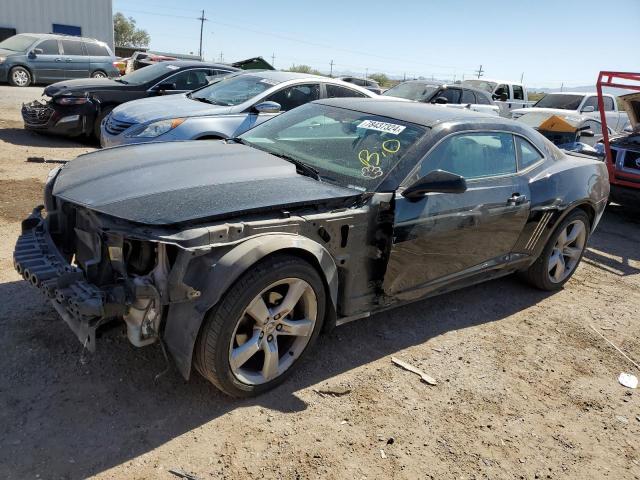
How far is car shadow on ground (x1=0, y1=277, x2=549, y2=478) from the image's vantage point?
2.48 meters

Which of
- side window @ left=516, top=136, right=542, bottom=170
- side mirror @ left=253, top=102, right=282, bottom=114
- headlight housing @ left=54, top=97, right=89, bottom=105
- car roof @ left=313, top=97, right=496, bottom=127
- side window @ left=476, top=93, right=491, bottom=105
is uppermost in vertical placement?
car roof @ left=313, top=97, right=496, bottom=127

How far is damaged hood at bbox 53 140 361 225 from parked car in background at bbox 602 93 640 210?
6098 millimetres

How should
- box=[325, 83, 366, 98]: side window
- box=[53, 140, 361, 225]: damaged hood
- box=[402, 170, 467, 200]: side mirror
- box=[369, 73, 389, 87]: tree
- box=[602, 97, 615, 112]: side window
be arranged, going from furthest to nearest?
box=[369, 73, 389, 87]: tree, box=[602, 97, 615, 112]: side window, box=[325, 83, 366, 98]: side window, box=[402, 170, 467, 200]: side mirror, box=[53, 140, 361, 225]: damaged hood

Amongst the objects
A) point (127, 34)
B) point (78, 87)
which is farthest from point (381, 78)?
point (78, 87)

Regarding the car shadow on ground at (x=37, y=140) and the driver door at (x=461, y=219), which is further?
the car shadow on ground at (x=37, y=140)

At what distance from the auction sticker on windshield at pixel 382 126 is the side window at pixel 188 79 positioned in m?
6.70

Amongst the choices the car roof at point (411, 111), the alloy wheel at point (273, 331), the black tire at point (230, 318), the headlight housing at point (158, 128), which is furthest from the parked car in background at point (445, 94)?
the black tire at point (230, 318)

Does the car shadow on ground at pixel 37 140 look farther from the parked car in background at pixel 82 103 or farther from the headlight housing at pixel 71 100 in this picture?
the headlight housing at pixel 71 100

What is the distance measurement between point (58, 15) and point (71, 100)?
74.9 ft

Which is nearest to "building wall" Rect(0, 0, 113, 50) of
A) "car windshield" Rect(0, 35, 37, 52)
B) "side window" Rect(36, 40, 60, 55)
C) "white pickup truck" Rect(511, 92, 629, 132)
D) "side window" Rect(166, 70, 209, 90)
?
"car windshield" Rect(0, 35, 37, 52)

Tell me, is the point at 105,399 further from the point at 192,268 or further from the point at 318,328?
the point at 318,328

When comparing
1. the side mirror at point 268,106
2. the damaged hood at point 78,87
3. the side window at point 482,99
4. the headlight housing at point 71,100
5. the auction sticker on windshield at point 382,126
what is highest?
the auction sticker on windshield at point 382,126

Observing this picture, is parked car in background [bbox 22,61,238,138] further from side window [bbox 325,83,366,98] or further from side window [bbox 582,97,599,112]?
side window [bbox 582,97,599,112]

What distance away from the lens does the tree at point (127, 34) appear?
6569 centimetres
